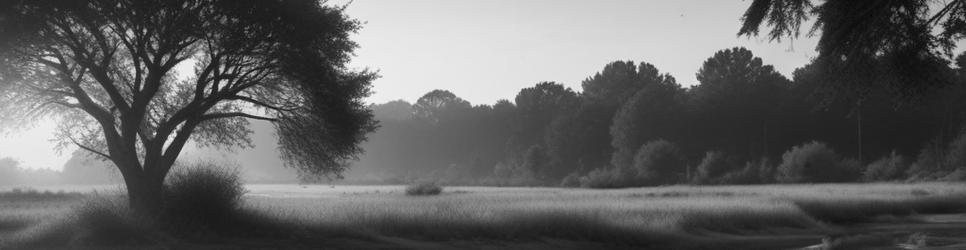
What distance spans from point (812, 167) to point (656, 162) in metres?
16.8

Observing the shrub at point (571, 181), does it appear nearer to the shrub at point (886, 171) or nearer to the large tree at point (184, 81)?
the shrub at point (886, 171)

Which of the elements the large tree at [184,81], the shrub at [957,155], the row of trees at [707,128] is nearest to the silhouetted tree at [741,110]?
the row of trees at [707,128]

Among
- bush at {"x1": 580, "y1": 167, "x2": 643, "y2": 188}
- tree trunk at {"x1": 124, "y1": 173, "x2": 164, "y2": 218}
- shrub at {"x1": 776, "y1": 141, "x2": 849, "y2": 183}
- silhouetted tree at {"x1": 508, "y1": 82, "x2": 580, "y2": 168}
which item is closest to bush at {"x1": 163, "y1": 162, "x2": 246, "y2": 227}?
tree trunk at {"x1": 124, "y1": 173, "x2": 164, "y2": 218}

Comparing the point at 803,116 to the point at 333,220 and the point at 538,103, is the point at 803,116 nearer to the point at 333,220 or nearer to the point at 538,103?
the point at 538,103

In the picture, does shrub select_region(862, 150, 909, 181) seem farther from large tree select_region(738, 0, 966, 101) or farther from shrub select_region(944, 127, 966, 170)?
large tree select_region(738, 0, 966, 101)

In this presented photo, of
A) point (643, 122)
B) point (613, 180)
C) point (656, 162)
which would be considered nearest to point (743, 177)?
point (656, 162)

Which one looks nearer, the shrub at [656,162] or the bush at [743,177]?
the bush at [743,177]

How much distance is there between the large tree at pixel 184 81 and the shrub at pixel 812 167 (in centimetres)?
7482

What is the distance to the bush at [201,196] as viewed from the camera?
25.2 meters

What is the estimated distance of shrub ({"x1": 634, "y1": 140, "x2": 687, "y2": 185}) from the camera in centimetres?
10181

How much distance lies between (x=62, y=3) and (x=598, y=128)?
107569mm

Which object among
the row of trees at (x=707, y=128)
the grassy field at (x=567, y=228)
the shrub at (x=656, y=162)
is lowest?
the grassy field at (x=567, y=228)

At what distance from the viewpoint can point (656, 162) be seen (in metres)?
102

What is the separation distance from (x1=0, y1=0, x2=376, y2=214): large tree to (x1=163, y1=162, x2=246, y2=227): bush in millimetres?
528
